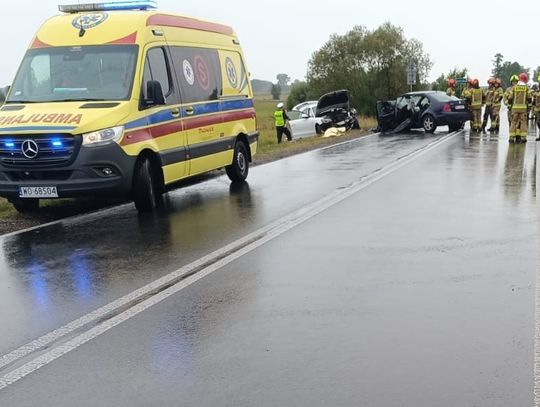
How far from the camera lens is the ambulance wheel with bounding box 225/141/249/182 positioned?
1236cm

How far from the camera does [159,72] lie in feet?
32.1

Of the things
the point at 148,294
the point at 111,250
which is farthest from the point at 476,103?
the point at 148,294

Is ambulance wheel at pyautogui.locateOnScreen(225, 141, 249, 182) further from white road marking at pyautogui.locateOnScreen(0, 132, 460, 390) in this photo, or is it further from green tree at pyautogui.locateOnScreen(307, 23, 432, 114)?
green tree at pyautogui.locateOnScreen(307, 23, 432, 114)

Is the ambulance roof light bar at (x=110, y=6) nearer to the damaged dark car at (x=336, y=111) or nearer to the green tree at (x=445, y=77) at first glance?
the damaged dark car at (x=336, y=111)

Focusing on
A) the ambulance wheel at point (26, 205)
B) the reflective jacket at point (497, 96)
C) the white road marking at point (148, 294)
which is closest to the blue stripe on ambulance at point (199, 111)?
the ambulance wheel at point (26, 205)

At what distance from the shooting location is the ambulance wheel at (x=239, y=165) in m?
12.4

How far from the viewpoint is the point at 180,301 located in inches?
205

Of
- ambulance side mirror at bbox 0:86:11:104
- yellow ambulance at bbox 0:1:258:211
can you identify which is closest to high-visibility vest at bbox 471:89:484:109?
yellow ambulance at bbox 0:1:258:211

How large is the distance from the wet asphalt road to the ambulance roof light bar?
10.5 ft

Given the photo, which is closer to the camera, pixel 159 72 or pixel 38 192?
pixel 38 192

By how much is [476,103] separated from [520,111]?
16.2ft

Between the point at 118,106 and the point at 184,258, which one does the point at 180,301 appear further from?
the point at 118,106

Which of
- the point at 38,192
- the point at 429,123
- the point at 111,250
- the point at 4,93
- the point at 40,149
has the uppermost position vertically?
the point at 4,93

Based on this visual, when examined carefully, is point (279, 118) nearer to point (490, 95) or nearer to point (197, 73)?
point (490, 95)
